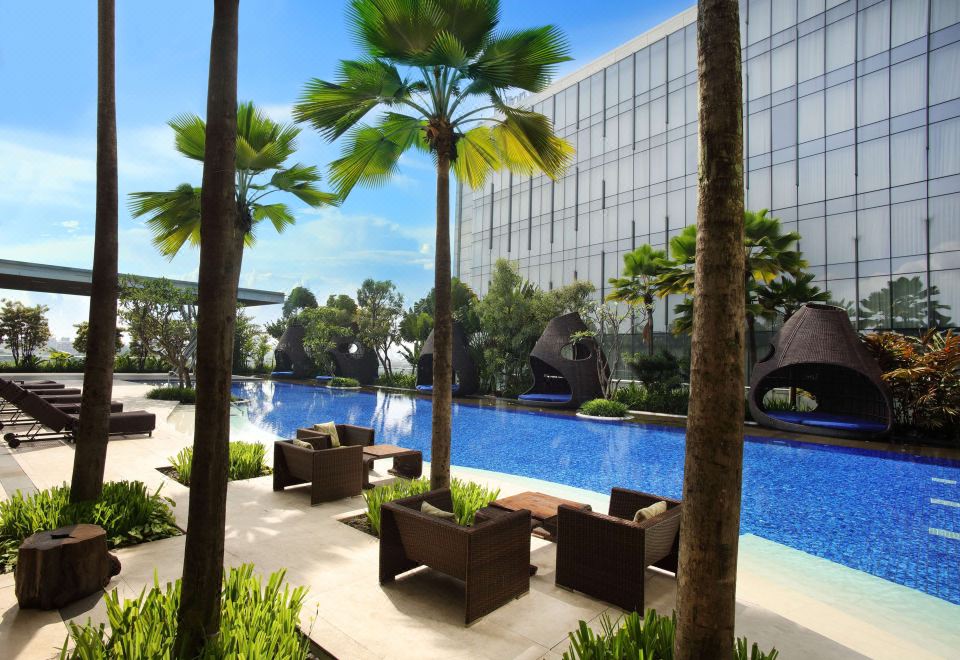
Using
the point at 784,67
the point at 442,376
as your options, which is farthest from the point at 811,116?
the point at 442,376

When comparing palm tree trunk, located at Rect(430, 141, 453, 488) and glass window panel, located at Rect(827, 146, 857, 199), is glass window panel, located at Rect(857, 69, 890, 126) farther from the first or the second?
palm tree trunk, located at Rect(430, 141, 453, 488)

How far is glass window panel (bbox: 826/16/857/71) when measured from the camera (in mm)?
20797

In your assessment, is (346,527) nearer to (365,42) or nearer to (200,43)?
(200,43)

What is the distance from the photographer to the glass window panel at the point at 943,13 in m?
18.3

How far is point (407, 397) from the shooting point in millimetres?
22844

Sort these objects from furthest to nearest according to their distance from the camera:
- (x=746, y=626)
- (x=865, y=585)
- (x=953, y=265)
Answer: (x=953, y=265)
(x=865, y=585)
(x=746, y=626)

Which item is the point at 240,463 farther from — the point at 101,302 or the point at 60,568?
the point at 60,568

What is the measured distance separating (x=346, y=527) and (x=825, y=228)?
22.9 metres

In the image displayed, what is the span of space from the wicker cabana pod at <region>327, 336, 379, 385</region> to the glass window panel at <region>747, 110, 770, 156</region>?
21.9 meters

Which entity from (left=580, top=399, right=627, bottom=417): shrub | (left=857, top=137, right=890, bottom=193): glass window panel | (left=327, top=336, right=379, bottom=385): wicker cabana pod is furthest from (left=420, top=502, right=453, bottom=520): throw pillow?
(left=327, top=336, right=379, bottom=385): wicker cabana pod

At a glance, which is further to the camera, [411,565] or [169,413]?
[169,413]

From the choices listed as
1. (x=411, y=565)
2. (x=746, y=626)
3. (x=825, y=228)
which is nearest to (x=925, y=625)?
(x=746, y=626)

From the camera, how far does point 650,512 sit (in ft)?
13.2

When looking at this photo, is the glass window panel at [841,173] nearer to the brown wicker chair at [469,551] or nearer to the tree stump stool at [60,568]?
the brown wicker chair at [469,551]
